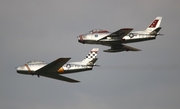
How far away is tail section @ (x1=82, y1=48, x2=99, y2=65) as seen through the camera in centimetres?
8231

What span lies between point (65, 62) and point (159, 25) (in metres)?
23.7

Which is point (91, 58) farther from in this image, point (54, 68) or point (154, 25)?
point (154, 25)

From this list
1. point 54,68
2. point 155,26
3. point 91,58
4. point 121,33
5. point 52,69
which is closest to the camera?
point 54,68

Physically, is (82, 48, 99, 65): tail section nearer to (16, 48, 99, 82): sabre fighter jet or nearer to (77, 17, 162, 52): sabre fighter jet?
(16, 48, 99, 82): sabre fighter jet

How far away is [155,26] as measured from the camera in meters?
92.2

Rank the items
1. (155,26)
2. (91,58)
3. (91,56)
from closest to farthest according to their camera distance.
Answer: (91,58)
(91,56)
(155,26)

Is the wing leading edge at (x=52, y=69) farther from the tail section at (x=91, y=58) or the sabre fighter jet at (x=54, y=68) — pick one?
the tail section at (x=91, y=58)

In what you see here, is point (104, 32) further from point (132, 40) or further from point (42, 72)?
point (42, 72)

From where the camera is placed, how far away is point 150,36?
293ft

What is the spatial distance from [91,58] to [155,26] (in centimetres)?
1575

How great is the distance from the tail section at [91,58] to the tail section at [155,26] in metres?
11.9

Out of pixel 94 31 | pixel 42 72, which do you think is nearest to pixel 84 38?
pixel 94 31

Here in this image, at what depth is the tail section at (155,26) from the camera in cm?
9031

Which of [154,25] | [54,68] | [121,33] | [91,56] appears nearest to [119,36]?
[121,33]
